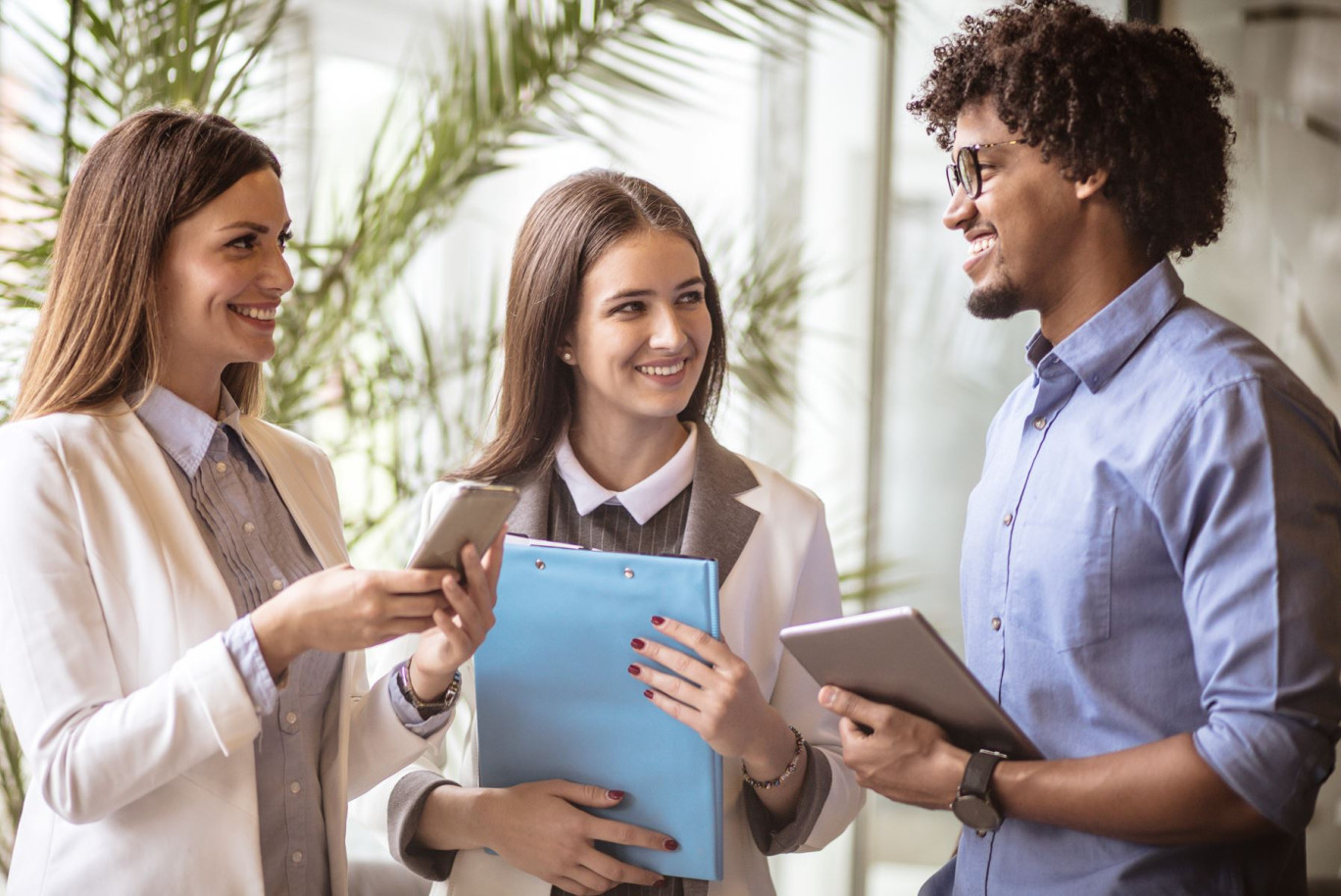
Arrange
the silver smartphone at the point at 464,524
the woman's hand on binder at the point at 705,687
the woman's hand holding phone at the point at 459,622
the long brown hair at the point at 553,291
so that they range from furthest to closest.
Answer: the long brown hair at the point at 553,291
the woman's hand on binder at the point at 705,687
the woman's hand holding phone at the point at 459,622
the silver smartphone at the point at 464,524

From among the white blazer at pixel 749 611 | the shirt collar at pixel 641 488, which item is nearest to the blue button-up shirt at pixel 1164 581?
the white blazer at pixel 749 611

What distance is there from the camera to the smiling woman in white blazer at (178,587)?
50.4 inches

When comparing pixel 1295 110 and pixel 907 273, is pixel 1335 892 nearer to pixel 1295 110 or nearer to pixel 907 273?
pixel 1295 110

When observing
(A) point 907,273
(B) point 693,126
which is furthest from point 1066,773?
(B) point 693,126

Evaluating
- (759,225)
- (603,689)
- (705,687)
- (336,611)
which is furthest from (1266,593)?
(759,225)

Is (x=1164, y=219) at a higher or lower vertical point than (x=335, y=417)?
higher

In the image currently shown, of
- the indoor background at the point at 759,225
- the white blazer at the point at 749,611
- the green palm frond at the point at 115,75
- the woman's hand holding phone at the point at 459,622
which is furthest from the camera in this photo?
the indoor background at the point at 759,225

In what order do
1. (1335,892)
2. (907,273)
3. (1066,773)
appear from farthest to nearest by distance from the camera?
(907,273)
(1335,892)
(1066,773)

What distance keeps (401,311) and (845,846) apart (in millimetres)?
2250

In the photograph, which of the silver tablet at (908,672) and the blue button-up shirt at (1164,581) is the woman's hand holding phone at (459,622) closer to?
the silver tablet at (908,672)

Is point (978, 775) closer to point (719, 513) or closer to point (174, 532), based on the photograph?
point (719, 513)

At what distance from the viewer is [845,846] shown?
3.71m

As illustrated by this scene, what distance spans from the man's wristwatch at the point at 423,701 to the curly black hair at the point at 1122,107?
3.43ft

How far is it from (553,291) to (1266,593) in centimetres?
103
